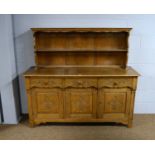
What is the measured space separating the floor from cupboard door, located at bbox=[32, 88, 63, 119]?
228mm

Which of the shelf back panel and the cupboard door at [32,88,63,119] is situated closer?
the cupboard door at [32,88,63,119]

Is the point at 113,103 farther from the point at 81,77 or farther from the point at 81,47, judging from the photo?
the point at 81,47

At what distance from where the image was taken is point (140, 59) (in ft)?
9.52

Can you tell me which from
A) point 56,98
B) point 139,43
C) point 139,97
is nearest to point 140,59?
point 139,43

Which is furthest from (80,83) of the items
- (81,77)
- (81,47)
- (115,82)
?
(81,47)

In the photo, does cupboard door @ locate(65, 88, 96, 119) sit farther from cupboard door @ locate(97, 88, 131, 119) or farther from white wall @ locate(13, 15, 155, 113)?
white wall @ locate(13, 15, 155, 113)

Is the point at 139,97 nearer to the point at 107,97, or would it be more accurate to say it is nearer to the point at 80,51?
the point at 107,97

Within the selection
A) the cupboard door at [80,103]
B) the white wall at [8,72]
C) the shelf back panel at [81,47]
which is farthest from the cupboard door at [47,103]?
the shelf back panel at [81,47]

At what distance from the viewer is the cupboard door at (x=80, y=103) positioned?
A: 251 centimetres

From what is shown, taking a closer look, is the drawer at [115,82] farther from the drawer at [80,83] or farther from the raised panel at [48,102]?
the raised panel at [48,102]

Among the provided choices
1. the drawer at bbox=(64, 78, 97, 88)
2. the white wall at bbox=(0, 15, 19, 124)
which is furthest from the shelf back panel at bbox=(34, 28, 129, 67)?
the drawer at bbox=(64, 78, 97, 88)

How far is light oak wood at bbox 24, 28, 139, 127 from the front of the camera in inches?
96.2

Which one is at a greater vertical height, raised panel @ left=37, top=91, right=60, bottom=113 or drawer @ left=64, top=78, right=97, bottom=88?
drawer @ left=64, top=78, right=97, bottom=88
